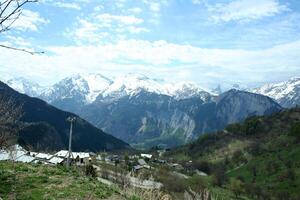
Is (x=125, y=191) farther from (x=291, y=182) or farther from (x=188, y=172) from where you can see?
(x=188, y=172)

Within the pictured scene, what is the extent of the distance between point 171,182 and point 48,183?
9653 cm

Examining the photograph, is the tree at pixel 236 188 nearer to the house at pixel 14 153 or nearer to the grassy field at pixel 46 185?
the house at pixel 14 153

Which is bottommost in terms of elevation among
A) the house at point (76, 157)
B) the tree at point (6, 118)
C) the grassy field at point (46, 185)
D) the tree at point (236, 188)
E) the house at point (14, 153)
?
the tree at point (236, 188)

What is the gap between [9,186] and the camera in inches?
546

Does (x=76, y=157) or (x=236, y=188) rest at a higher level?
(x=76, y=157)

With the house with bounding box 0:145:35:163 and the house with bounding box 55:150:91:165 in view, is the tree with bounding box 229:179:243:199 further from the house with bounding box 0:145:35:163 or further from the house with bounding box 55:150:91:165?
the house with bounding box 0:145:35:163

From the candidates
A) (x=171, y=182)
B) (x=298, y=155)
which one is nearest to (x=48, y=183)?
(x=171, y=182)

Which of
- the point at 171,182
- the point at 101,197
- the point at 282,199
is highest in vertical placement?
the point at 101,197

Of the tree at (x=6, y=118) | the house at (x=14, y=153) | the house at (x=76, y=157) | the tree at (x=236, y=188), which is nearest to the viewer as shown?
the tree at (x=6, y=118)

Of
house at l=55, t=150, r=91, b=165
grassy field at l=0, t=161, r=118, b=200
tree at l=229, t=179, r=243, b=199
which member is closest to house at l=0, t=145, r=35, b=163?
grassy field at l=0, t=161, r=118, b=200

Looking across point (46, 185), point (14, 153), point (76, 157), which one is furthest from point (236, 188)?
point (14, 153)

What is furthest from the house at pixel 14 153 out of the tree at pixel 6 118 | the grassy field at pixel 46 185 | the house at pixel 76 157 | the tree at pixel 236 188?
the tree at pixel 236 188

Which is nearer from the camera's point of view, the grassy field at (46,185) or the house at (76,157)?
the grassy field at (46,185)

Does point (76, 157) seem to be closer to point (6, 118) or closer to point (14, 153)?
point (14, 153)
